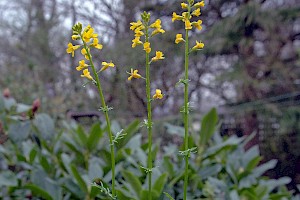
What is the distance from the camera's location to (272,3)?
5.59 metres

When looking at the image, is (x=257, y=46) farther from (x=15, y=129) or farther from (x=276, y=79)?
(x=15, y=129)

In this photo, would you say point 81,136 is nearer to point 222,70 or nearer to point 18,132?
point 18,132

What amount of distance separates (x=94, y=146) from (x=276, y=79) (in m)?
4.64

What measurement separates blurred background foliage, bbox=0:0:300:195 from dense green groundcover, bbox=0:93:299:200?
8.26 feet

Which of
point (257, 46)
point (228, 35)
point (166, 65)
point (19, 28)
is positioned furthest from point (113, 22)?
point (19, 28)

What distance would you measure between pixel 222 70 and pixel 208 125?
4.64 m

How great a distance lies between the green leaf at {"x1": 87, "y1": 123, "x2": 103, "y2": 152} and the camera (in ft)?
4.99

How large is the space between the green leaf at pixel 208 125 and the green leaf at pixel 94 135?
398 millimetres

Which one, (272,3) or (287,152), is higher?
(272,3)

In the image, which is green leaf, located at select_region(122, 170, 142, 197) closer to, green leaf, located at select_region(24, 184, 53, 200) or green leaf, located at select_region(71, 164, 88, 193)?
green leaf, located at select_region(71, 164, 88, 193)

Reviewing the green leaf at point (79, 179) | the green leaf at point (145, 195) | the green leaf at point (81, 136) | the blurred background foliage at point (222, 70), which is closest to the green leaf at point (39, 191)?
the green leaf at point (79, 179)

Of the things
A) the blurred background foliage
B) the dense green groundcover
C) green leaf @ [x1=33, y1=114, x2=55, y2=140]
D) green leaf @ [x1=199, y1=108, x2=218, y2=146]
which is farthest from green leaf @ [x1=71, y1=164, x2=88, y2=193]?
the blurred background foliage

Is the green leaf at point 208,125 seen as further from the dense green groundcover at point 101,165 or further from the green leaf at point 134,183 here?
the green leaf at point 134,183

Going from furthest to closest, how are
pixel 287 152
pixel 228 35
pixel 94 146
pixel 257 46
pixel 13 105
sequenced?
pixel 257 46 < pixel 228 35 < pixel 287 152 < pixel 13 105 < pixel 94 146
